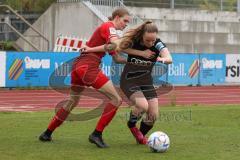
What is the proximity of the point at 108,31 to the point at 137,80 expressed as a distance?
880mm

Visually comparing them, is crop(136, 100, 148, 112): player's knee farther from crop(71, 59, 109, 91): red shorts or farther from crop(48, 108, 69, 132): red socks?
crop(48, 108, 69, 132): red socks

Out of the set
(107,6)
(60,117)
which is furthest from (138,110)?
(107,6)

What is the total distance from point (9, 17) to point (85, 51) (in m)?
28.1

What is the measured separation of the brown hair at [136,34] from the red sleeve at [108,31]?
0.21 meters

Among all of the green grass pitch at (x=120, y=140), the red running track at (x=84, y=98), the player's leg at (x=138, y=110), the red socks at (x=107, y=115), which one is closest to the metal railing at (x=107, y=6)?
the red running track at (x=84, y=98)

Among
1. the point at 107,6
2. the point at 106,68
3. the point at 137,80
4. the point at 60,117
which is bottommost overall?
the point at 106,68

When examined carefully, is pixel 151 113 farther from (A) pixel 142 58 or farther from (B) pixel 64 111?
(B) pixel 64 111

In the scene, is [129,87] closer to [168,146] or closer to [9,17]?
[168,146]

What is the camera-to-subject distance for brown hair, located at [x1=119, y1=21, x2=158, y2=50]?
9188 mm

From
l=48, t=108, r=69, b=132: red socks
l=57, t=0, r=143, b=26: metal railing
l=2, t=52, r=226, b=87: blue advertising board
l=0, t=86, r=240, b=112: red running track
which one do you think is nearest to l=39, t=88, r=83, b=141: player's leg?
l=48, t=108, r=69, b=132: red socks

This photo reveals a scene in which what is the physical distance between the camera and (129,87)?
945 cm

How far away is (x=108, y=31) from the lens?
915 cm

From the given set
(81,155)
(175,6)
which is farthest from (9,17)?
(81,155)

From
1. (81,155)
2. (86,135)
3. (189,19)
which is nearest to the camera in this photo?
(81,155)
